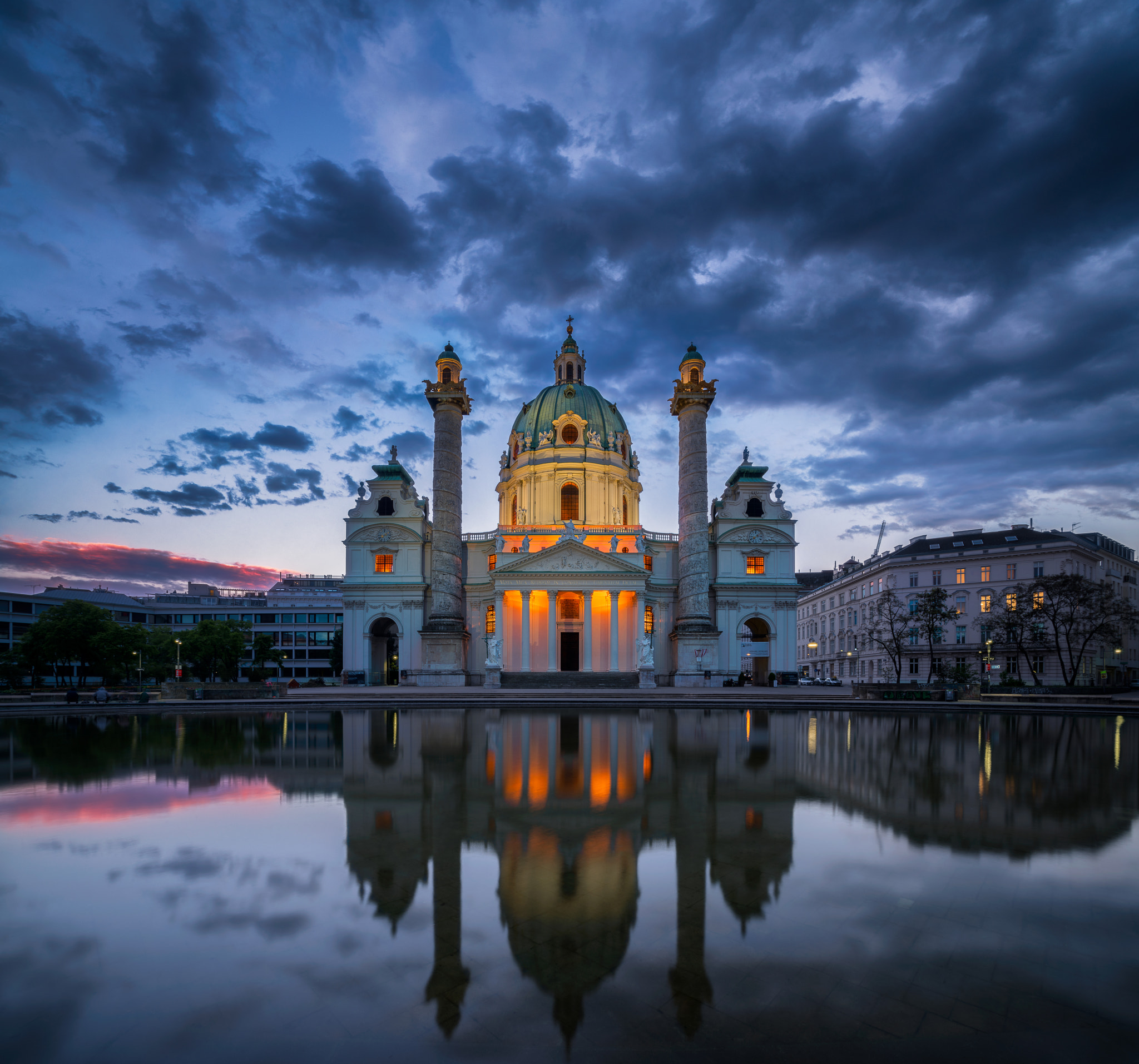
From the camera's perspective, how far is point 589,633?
58.4 meters

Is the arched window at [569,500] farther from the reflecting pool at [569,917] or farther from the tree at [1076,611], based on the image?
the reflecting pool at [569,917]

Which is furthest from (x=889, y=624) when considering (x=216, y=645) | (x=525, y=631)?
(x=216, y=645)

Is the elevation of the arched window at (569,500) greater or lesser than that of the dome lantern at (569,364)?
lesser

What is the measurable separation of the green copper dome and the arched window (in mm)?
5050

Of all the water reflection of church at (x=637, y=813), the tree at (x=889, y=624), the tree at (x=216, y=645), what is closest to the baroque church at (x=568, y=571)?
the tree at (x=889, y=624)

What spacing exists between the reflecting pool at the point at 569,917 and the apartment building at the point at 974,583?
180 ft

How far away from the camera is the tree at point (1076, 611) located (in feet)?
174

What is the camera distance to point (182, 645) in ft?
224

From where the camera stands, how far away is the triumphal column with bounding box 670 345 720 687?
183 feet

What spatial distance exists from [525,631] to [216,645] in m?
33.6

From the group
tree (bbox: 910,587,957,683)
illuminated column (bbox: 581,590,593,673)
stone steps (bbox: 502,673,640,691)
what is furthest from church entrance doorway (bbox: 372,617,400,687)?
tree (bbox: 910,587,957,683)

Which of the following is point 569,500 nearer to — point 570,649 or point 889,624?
point 570,649

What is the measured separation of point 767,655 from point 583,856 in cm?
5707

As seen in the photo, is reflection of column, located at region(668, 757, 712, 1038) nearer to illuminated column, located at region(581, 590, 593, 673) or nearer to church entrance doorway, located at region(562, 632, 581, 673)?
illuminated column, located at region(581, 590, 593, 673)
